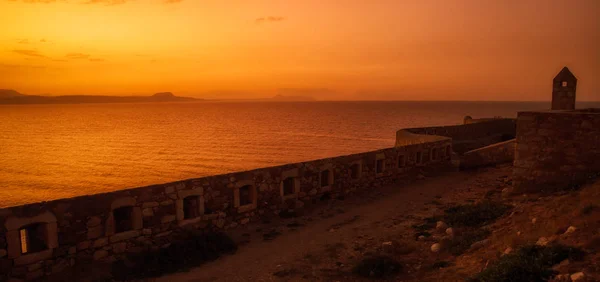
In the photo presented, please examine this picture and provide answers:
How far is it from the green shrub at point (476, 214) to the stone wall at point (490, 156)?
9.59 meters

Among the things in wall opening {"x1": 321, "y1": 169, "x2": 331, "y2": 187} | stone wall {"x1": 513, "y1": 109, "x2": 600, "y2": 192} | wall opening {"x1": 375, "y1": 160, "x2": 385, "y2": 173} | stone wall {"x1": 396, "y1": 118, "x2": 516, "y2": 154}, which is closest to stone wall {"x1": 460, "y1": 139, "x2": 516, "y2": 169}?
wall opening {"x1": 375, "y1": 160, "x2": 385, "y2": 173}

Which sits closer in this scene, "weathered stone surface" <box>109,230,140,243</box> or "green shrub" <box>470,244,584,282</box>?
"green shrub" <box>470,244,584,282</box>

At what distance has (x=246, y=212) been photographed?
12.9 metres

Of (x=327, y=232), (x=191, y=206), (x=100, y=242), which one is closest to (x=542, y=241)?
(x=327, y=232)

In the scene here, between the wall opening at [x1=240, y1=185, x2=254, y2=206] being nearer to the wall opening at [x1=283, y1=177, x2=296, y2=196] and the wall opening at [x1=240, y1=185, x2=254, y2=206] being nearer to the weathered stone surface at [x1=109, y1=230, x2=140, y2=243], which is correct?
the wall opening at [x1=283, y1=177, x2=296, y2=196]

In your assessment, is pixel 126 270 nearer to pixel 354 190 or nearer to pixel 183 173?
pixel 354 190

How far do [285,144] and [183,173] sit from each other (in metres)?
21.7

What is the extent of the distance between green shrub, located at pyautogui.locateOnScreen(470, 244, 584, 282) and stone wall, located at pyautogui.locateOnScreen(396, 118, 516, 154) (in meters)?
22.2

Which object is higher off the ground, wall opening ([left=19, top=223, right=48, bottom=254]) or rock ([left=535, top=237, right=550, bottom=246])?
rock ([left=535, top=237, right=550, bottom=246])

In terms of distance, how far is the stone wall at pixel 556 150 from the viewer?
12.6 m

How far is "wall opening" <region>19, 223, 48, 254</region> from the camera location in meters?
8.88

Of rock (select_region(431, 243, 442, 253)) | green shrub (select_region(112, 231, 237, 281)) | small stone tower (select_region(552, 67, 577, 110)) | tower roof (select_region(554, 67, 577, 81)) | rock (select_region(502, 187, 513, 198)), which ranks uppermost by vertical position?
tower roof (select_region(554, 67, 577, 81))

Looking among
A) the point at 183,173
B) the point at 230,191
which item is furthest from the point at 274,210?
the point at 183,173

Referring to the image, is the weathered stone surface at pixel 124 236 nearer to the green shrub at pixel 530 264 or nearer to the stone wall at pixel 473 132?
the green shrub at pixel 530 264
